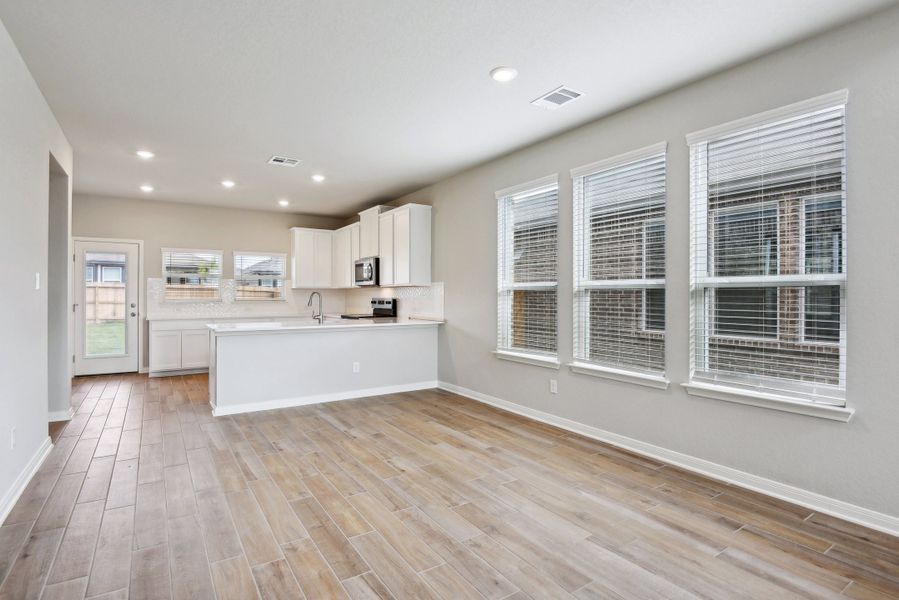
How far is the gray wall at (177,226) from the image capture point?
6.77 m

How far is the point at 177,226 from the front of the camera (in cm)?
725

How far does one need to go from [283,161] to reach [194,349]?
11.8 ft

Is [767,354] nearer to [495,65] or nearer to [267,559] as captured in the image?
[495,65]

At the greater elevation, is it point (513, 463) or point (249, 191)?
point (249, 191)

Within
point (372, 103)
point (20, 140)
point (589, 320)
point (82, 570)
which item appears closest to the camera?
point (82, 570)

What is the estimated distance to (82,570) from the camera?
6.54ft

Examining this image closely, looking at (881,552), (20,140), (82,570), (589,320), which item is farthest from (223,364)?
(881,552)

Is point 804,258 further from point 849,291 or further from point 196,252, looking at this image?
point 196,252

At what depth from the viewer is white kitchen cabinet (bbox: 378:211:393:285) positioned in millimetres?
6305

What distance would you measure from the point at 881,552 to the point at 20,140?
502 centimetres

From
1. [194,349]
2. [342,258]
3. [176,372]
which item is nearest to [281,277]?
[342,258]

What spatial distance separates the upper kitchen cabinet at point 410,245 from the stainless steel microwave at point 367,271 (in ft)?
1.44

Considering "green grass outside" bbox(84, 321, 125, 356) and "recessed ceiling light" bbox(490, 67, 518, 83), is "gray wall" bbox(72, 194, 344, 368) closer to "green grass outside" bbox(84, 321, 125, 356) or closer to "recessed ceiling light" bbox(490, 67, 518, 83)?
"green grass outside" bbox(84, 321, 125, 356)

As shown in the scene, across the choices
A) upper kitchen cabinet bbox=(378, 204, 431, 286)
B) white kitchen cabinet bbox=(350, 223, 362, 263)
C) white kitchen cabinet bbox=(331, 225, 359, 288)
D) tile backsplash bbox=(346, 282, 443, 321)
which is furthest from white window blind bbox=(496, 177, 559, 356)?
white kitchen cabinet bbox=(331, 225, 359, 288)
